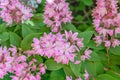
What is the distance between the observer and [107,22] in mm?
1546

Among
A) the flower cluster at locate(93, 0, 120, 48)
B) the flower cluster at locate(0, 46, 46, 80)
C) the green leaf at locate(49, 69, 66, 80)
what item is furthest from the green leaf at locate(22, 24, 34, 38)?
the flower cluster at locate(93, 0, 120, 48)

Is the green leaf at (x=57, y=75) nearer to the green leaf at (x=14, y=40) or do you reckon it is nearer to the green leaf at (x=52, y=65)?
the green leaf at (x=52, y=65)

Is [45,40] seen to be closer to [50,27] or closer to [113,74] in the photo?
[50,27]

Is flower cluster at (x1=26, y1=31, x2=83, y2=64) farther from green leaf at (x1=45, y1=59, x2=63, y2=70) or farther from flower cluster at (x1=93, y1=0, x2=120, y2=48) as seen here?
flower cluster at (x1=93, y1=0, x2=120, y2=48)

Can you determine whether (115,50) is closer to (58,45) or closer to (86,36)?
(86,36)

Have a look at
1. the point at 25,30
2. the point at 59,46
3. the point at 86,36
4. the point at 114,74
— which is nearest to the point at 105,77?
the point at 114,74

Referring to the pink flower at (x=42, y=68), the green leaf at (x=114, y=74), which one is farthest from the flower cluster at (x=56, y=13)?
the green leaf at (x=114, y=74)

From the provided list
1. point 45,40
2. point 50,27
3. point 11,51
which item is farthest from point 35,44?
point 50,27

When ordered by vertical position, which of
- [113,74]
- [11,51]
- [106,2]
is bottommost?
[113,74]

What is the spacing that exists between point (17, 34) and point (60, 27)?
0.24 m

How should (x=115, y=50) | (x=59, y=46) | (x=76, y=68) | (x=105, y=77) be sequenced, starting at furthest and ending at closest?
(x=115, y=50)
(x=105, y=77)
(x=76, y=68)
(x=59, y=46)

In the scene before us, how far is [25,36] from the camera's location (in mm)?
1558

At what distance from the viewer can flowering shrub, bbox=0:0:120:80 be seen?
1.41 m

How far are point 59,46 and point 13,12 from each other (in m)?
0.36
